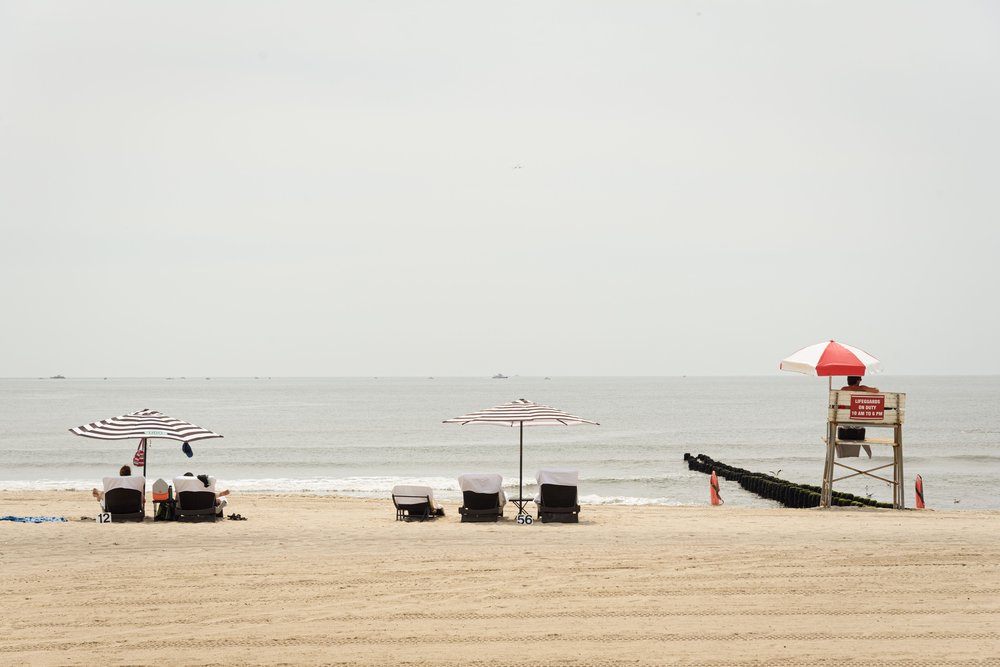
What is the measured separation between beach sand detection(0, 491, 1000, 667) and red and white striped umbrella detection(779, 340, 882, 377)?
15.5ft

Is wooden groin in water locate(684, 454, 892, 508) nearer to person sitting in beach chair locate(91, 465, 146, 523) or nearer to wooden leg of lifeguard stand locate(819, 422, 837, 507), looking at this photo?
wooden leg of lifeguard stand locate(819, 422, 837, 507)

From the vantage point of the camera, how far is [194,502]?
53.6 feet

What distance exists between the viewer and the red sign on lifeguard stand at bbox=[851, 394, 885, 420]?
63.0ft

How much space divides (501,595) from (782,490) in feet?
69.1

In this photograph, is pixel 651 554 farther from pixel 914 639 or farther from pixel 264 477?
pixel 264 477

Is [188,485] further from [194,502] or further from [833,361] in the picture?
[833,361]

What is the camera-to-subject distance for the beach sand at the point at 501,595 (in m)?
8.10

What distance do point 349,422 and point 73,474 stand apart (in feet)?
148

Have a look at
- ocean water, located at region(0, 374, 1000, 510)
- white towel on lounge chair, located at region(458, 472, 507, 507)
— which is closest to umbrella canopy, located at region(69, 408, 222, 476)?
white towel on lounge chair, located at region(458, 472, 507, 507)

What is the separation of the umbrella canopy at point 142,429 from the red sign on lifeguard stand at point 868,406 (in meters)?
12.6

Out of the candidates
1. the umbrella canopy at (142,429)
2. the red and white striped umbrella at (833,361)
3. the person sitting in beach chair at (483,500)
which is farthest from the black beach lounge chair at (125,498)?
the red and white striped umbrella at (833,361)

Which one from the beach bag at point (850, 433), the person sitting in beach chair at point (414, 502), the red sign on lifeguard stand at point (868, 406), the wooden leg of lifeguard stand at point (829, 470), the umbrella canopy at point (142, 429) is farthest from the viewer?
the beach bag at point (850, 433)

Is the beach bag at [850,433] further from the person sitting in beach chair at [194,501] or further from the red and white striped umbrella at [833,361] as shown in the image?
the person sitting in beach chair at [194,501]

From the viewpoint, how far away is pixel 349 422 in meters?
82.9
